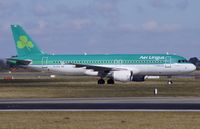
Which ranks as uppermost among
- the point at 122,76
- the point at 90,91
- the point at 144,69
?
the point at 144,69

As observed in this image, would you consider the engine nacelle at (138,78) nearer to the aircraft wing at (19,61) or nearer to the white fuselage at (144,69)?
the white fuselage at (144,69)

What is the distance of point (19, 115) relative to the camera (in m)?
27.2

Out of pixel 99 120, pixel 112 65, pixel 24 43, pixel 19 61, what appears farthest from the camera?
pixel 24 43

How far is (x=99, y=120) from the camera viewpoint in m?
24.6

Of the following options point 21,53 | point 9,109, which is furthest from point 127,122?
point 21,53

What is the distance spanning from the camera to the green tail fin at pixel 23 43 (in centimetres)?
7631

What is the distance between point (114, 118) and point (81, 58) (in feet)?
154

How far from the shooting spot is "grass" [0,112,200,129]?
22.3m

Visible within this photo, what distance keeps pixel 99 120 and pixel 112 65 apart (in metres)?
45.3

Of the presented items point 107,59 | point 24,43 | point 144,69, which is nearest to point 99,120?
point 144,69

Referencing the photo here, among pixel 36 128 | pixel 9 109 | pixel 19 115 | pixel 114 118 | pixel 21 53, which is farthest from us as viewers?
pixel 21 53

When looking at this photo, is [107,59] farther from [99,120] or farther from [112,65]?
[99,120]

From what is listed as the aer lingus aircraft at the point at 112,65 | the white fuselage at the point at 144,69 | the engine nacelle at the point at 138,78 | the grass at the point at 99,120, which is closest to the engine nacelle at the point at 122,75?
the aer lingus aircraft at the point at 112,65

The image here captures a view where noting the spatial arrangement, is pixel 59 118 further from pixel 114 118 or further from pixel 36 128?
pixel 36 128
